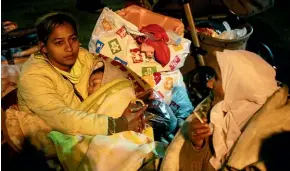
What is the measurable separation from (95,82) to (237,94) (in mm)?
1389

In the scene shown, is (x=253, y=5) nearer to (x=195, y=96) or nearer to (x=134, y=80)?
(x=195, y=96)

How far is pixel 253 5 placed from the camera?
422 centimetres

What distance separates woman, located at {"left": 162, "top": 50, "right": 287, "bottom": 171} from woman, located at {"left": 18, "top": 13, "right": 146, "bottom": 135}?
2.02 ft

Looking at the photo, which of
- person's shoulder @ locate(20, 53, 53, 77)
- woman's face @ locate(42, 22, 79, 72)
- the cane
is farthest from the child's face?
the cane

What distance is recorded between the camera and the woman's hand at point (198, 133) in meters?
2.11

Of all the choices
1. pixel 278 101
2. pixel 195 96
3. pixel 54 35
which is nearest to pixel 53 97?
pixel 54 35

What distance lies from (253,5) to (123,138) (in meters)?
2.58

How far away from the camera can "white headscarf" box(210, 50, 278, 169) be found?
208cm

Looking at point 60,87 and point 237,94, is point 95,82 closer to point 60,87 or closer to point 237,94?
point 60,87

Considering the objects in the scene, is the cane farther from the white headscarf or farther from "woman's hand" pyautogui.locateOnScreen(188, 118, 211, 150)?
"woman's hand" pyautogui.locateOnScreen(188, 118, 211, 150)

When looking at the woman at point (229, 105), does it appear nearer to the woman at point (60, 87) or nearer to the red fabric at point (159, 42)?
the woman at point (60, 87)

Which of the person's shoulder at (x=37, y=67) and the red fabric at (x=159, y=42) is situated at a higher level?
the person's shoulder at (x=37, y=67)

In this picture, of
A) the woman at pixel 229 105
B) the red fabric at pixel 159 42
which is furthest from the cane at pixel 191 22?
the woman at pixel 229 105

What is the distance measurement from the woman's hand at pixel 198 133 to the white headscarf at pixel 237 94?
0.08 meters
